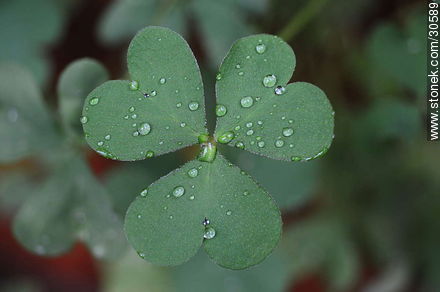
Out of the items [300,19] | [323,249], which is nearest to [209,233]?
[300,19]

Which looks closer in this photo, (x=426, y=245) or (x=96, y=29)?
(x=426, y=245)

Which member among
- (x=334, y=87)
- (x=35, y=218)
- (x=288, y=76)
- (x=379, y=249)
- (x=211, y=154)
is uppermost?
(x=288, y=76)

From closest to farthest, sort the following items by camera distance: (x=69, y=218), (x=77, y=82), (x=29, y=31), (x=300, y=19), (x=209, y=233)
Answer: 1. (x=209, y=233)
2. (x=77, y=82)
3. (x=69, y=218)
4. (x=300, y=19)
5. (x=29, y=31)

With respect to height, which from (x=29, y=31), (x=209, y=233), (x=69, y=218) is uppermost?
(x=209, y=233)

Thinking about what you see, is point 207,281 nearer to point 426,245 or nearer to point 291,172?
point 291,172

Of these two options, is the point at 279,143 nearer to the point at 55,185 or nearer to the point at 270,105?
the point at 270,105

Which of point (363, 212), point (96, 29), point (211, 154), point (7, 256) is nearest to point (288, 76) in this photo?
point (211, 154)

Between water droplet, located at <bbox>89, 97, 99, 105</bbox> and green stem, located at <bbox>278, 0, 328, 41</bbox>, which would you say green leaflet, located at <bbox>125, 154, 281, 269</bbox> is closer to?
water droplet, located at <bbox>89, 97, 99, 105</bbox>
